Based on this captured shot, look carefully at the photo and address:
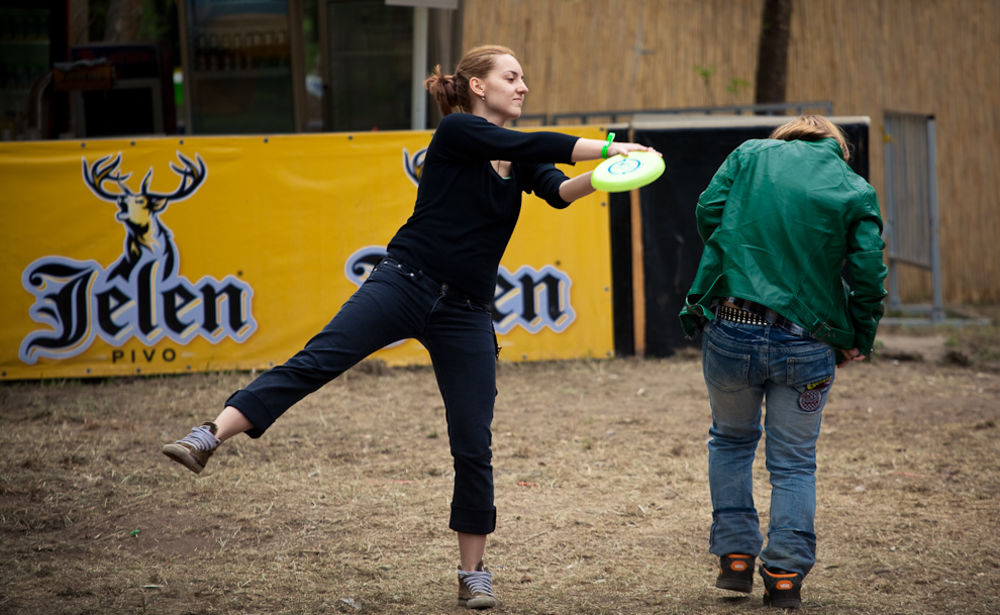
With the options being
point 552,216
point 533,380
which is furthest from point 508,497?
point 552,216

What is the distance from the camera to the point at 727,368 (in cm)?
346

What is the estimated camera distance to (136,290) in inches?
301

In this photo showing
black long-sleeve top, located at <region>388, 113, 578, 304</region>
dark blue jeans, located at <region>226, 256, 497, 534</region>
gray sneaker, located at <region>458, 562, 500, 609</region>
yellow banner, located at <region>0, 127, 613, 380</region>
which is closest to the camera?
dark blue jeans, located at <region>226, 256, 497, 534</region>

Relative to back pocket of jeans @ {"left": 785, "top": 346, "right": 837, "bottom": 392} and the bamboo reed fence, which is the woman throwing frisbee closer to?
back pocket of jeans @ {"left": 785, "top": 346, "right": 837, "bottom": 392}

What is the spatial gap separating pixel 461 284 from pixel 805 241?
1.15 m

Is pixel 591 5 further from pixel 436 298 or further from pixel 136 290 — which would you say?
pixel 436 298

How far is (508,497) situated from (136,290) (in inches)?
157

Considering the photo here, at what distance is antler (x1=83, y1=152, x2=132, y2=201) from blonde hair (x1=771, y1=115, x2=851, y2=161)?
560 centimetres

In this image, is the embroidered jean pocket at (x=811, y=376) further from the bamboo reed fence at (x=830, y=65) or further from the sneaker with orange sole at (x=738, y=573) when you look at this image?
the bamboo reed fence at (x=830, y=65)

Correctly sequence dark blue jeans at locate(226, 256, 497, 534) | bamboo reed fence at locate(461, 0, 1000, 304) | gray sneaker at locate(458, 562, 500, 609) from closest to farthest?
dark blue jeans at locate(226, 256, 497, 534), gray sneaker at locate(458, 562, 500, 609), bamboo reed fence at locate(461, 0, 1000, 304)

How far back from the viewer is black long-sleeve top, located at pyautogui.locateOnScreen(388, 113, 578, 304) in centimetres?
336

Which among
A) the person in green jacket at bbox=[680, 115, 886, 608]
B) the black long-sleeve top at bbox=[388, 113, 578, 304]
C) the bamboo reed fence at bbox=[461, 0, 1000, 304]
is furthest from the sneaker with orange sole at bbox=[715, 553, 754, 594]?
the bamboo reed fence at bbox=[461, 0, 1000, 304]

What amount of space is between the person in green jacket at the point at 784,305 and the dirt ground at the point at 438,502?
1.14 ft

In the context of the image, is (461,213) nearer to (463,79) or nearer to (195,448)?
(463,79)
